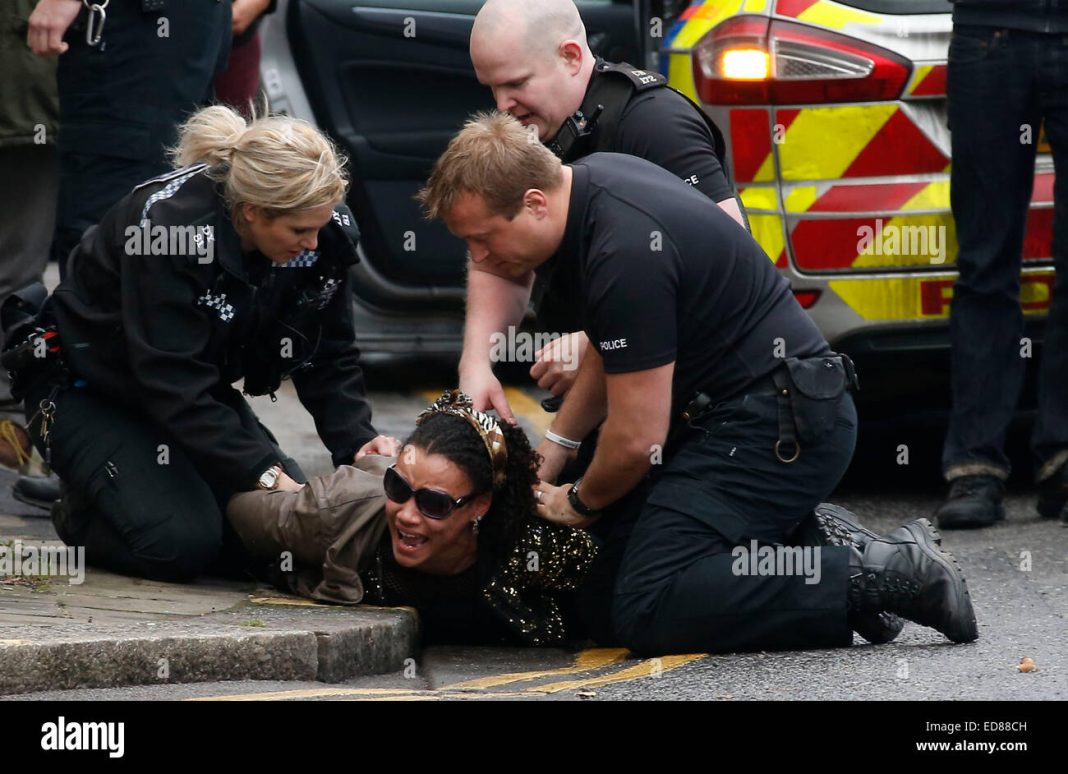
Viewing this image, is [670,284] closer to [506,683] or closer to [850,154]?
[506,683]

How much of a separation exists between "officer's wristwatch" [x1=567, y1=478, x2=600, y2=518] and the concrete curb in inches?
18.9

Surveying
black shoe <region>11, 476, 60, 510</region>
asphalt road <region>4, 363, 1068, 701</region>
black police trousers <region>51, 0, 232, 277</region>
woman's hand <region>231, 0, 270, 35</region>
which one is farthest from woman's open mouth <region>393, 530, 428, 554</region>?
woman's hand <region>231, 0, 270, 35</region>

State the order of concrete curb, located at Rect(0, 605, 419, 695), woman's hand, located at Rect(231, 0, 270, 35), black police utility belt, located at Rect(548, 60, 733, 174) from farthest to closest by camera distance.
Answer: woman's hand, located at Rect(231, 0, 270, 35) < black police utility belt, located at Rect(548, 60, 733, 174) < concrete curb, located at Rect(0, 605, 419, 695)

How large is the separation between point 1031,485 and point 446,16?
98.2 inches

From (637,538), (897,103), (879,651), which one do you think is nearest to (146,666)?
(637,538)

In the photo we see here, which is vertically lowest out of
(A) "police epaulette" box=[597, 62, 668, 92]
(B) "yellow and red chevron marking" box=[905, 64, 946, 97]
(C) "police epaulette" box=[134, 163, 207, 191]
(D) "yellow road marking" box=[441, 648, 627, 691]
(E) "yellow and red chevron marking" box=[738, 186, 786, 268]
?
(D) "yellow road marking" box=[441, 648, 627, 691]

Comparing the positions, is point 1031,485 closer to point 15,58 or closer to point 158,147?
point 158,147

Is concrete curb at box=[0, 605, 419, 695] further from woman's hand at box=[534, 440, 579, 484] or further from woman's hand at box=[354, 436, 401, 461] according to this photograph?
woman's hand at box=[354, 436, 401, 461]

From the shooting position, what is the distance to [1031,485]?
6.27m

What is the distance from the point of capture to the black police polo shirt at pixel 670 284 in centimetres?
412

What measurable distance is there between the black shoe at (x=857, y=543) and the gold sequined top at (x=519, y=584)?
1.79 feet
